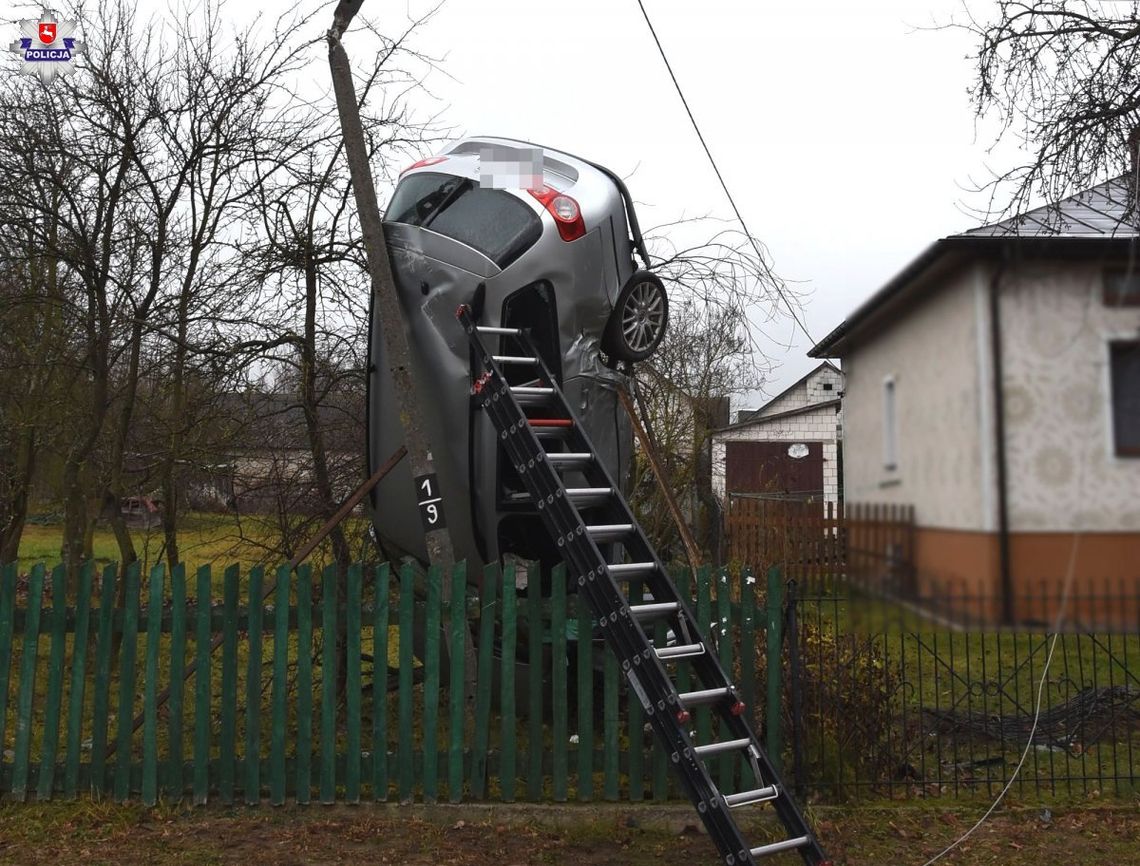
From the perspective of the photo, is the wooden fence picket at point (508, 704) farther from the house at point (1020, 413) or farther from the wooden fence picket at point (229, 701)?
the house at point (1020, 413)

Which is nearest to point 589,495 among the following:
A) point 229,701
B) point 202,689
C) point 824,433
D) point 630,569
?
point 630,569

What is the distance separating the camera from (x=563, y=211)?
6.84m

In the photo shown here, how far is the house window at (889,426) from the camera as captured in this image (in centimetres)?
67

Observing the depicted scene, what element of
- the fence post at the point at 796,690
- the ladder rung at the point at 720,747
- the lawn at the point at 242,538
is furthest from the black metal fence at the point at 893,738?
the lawn at the point at 242,538

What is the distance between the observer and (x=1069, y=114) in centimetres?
242

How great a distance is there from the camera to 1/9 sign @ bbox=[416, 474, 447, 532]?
680cm

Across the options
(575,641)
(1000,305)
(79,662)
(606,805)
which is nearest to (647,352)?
(575,641)

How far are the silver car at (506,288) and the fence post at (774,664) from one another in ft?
5.63

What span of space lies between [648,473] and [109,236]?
644 cm

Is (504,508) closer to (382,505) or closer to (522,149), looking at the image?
(382,505)

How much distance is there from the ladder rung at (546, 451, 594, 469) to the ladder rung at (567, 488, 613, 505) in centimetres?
17

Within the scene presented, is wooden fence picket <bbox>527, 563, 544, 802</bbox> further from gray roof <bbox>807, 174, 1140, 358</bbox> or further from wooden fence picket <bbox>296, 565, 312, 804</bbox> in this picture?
gray roof <bbox>807, 174, 1140, 358</bbox>

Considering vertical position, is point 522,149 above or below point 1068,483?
above

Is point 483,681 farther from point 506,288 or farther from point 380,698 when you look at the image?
point 506,288
